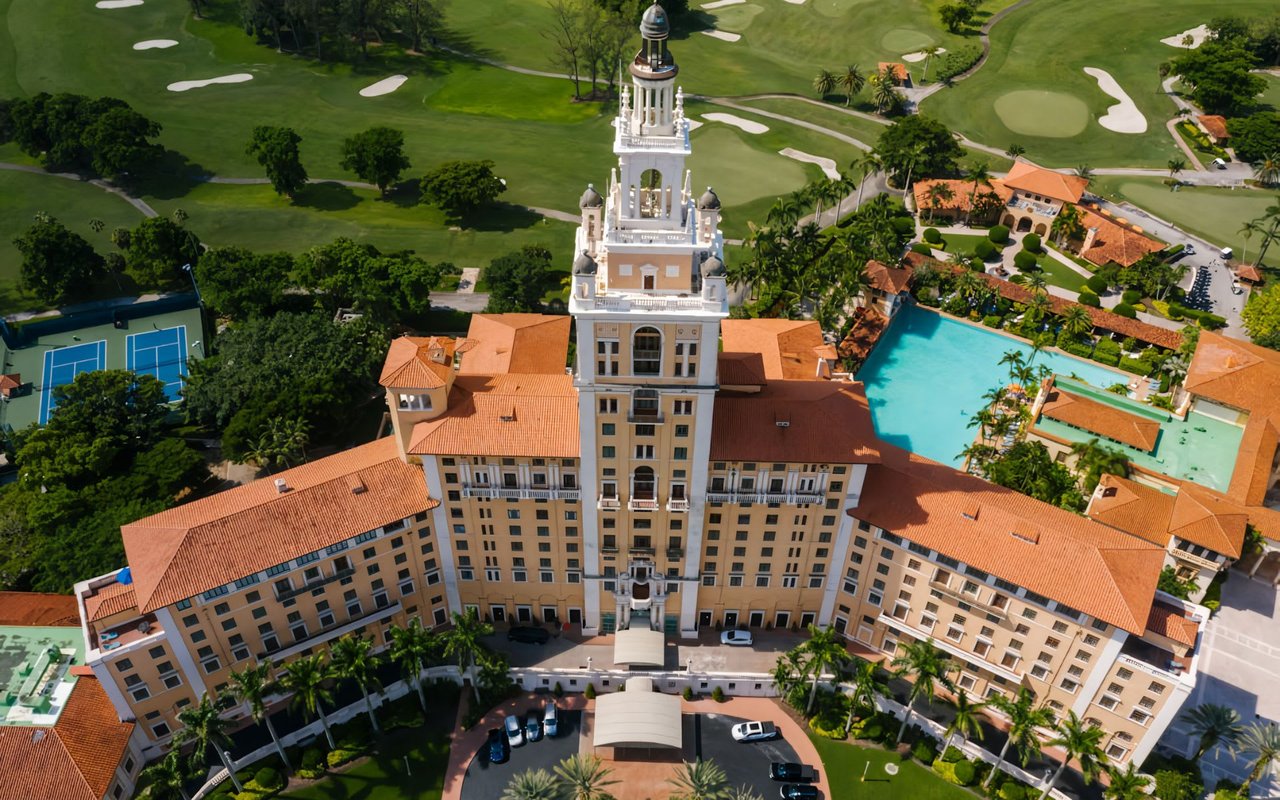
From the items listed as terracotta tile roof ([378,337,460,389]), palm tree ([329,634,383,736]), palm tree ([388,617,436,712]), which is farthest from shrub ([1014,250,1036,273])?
palm tree ([329,634,383,736])

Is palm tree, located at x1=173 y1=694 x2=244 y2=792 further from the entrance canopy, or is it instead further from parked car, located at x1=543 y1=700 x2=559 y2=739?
the entrance canopy

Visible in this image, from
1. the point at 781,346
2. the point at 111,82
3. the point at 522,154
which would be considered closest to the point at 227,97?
the point at 111,82

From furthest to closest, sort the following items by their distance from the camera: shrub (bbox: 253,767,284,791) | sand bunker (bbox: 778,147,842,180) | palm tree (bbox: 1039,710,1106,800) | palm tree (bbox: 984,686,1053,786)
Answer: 1. sand bunker (bbox: 778,147,842,180)
2. shrub (bbox: 253,767,284,791)
3. palm tree (bbox: 984,686,1053,786)
4. palm tree (bbox: 1039,710,1106,800)

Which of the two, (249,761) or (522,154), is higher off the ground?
(522,154)

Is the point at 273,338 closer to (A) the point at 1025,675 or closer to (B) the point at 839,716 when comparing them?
(B) the point at 839,716

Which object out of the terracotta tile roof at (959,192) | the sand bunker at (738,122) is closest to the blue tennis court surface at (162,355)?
the sand bunker at (738,122)

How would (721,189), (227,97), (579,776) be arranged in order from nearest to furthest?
(579,776) < (721,189) < (227,97)
